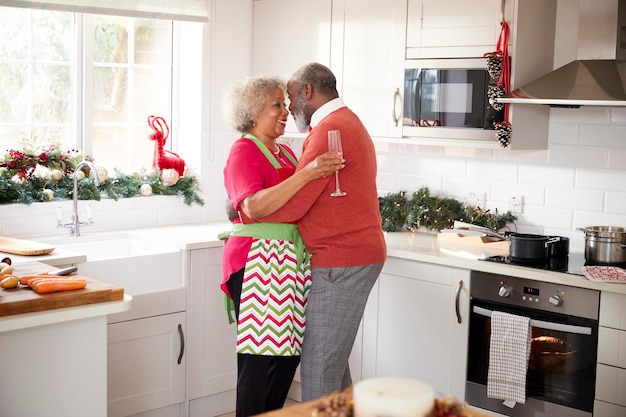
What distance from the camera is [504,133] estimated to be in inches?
154

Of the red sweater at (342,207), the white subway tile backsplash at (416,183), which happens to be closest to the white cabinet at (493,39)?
the white subway tile backsplash at (416,183)

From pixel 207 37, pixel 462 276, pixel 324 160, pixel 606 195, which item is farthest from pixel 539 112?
pixel 207 37

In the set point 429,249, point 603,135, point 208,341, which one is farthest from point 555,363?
point 208,341

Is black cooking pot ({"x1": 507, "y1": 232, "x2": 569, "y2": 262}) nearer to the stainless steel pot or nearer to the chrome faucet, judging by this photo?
the stainless steel pot

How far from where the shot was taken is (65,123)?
4.62 m

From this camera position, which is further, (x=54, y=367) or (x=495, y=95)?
(x=495, y=95)

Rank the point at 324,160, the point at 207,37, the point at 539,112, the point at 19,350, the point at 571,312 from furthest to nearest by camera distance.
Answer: the point at 207,37 < the point at 539,112 < the point at 571,312 < the point at 324,160 < the point at 19,350

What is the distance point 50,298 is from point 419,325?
1.92m

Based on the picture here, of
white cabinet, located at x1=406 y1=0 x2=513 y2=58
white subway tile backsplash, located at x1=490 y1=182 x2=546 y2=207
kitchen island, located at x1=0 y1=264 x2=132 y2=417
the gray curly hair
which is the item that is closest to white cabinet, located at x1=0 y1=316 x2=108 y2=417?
kitchen island, located at x1=0 y1=264 x2=132 y2=417

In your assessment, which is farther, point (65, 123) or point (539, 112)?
point (65, 123)

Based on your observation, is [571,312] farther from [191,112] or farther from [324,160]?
[191,112]

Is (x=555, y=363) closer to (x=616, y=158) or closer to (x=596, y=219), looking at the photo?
(x=596, y=219)

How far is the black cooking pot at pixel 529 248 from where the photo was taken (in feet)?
12.3

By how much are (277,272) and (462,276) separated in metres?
0.95
